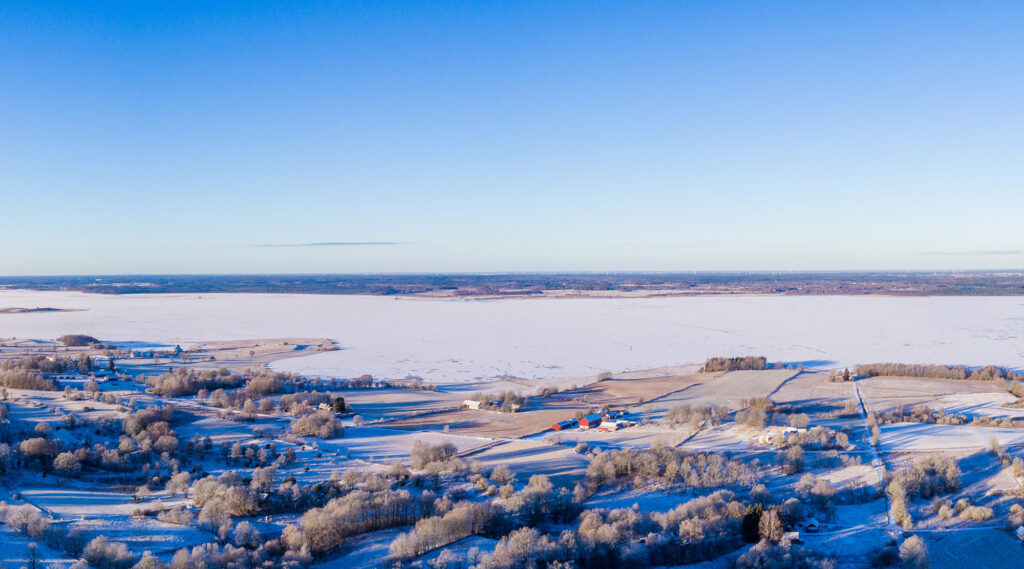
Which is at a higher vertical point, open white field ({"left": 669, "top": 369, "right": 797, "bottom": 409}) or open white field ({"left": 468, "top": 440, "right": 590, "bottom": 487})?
open white field ({"left": 669, "top": 369, "right": 797, "bottom": 409})

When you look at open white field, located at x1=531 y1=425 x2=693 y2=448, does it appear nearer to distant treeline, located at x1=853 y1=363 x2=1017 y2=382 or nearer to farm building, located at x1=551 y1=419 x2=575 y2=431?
farm building, located at x1=551 y1=419 x2=575 y2=431

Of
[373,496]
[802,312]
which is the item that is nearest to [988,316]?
[802,312]

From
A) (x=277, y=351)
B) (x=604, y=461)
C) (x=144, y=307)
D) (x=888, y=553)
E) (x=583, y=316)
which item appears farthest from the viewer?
(x=144, y=307)

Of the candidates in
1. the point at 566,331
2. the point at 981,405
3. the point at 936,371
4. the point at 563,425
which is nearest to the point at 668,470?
the point at 563,425

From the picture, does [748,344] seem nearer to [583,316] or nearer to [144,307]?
[583,316]

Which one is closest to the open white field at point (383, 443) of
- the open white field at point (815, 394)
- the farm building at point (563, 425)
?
the farm building at point (563, 425)

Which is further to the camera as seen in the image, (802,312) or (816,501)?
(802,312)

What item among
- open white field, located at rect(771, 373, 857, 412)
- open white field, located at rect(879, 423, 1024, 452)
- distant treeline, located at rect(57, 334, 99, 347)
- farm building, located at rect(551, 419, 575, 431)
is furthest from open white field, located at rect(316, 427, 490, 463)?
distant treeline, located at rect(57, 334, 99, 347)
